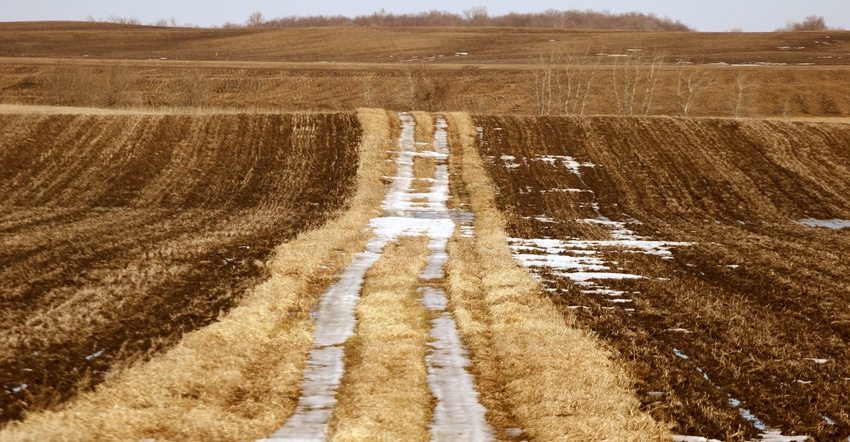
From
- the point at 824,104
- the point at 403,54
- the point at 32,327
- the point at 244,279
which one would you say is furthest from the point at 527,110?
the point at 32,327

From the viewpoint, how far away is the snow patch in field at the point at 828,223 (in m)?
30.0

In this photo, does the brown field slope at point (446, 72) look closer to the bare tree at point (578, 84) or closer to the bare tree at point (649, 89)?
the bare tree at point (578, 84)

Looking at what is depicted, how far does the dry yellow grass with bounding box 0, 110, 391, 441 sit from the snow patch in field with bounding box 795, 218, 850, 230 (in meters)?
22.8

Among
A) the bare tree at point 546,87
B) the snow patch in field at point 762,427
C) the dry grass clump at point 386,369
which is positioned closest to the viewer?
the snow patch in field at point 762,427

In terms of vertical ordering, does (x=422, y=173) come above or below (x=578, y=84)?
below

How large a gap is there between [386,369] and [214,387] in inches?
101

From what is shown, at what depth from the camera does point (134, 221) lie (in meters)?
26.0

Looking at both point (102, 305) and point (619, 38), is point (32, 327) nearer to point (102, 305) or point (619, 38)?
point (102, 305)

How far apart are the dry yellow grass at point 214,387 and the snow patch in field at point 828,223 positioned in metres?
22.8

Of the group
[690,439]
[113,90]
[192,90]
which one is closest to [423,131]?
[192,90]

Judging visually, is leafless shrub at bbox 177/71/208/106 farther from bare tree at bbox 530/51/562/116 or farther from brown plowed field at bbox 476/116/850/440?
bare tree at bbox 530/51/562/116

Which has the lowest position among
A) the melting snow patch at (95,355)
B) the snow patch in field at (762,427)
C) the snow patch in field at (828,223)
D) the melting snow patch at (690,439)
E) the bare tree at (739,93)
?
the snow patch in field at (828,223)

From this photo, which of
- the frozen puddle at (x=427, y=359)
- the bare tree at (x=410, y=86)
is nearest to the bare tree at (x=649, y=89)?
the bare tree at (x=410, y=86)

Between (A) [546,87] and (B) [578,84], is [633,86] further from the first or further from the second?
(A) [546,87]
